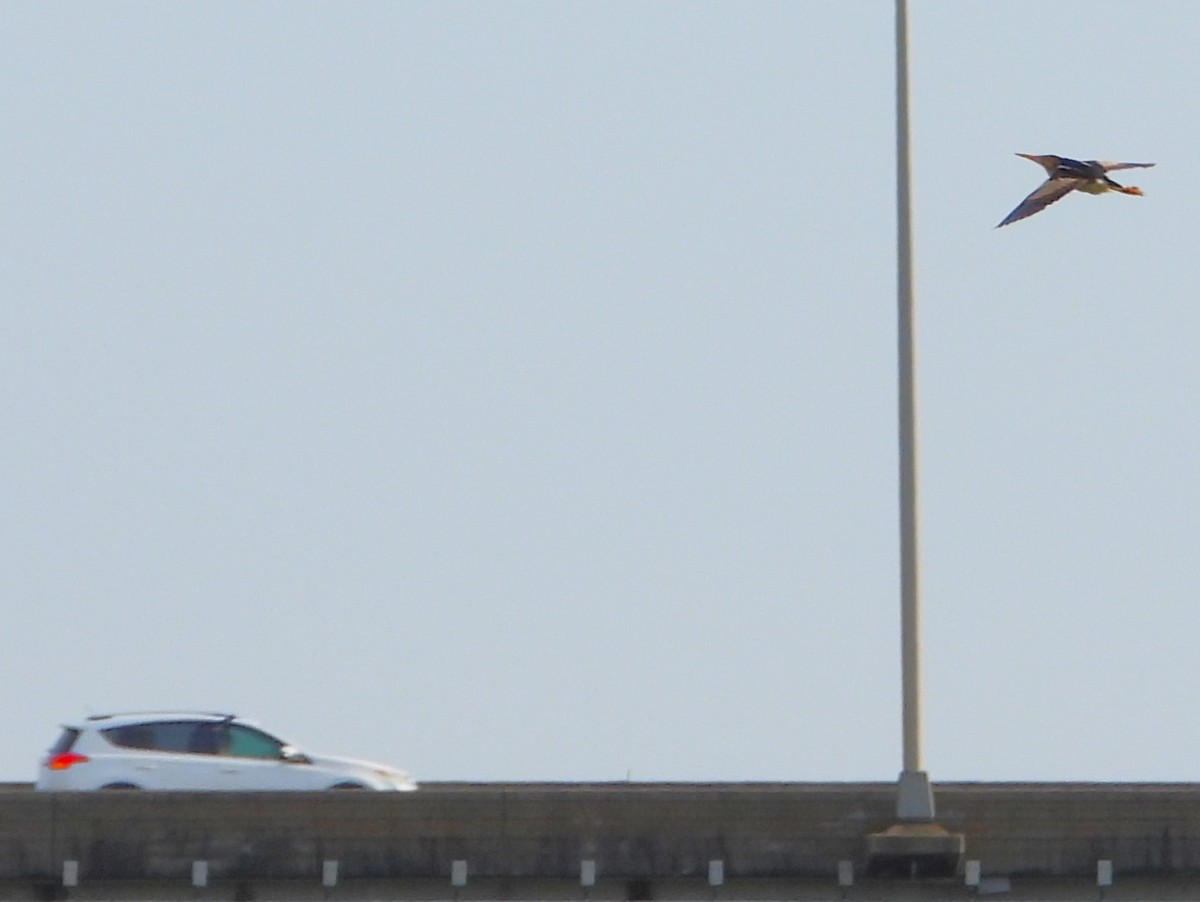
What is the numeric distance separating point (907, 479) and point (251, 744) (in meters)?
8.45

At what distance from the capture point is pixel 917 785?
2158 cm

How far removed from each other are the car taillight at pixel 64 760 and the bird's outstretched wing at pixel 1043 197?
10746 millimetres

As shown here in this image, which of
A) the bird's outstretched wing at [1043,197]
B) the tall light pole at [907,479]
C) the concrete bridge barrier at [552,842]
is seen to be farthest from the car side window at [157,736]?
the bird's outstretched wing at [1043,197]

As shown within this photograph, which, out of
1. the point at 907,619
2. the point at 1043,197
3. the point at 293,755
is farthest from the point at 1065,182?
the point at 293,755

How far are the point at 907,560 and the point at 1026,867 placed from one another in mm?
3167

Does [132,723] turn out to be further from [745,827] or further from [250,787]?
[745,827]

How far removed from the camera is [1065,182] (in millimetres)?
20656

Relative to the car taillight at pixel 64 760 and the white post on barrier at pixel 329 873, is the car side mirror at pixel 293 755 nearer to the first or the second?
the car taillight at pixel 64 760

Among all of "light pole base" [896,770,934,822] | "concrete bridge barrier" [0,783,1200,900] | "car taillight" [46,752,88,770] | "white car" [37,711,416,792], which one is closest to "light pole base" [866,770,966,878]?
"light pole base" [896,770,934,822]

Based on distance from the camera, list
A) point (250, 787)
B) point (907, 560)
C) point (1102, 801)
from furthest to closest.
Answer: point (250, 787), point (1102, 801), point (907, 560)

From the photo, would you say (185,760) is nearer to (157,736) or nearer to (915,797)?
(157,736)

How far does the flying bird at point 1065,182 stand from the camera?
20531mm

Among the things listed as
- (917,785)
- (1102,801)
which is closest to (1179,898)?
(1102,801)

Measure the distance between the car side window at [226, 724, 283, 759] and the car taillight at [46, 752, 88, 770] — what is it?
151 centimetres
